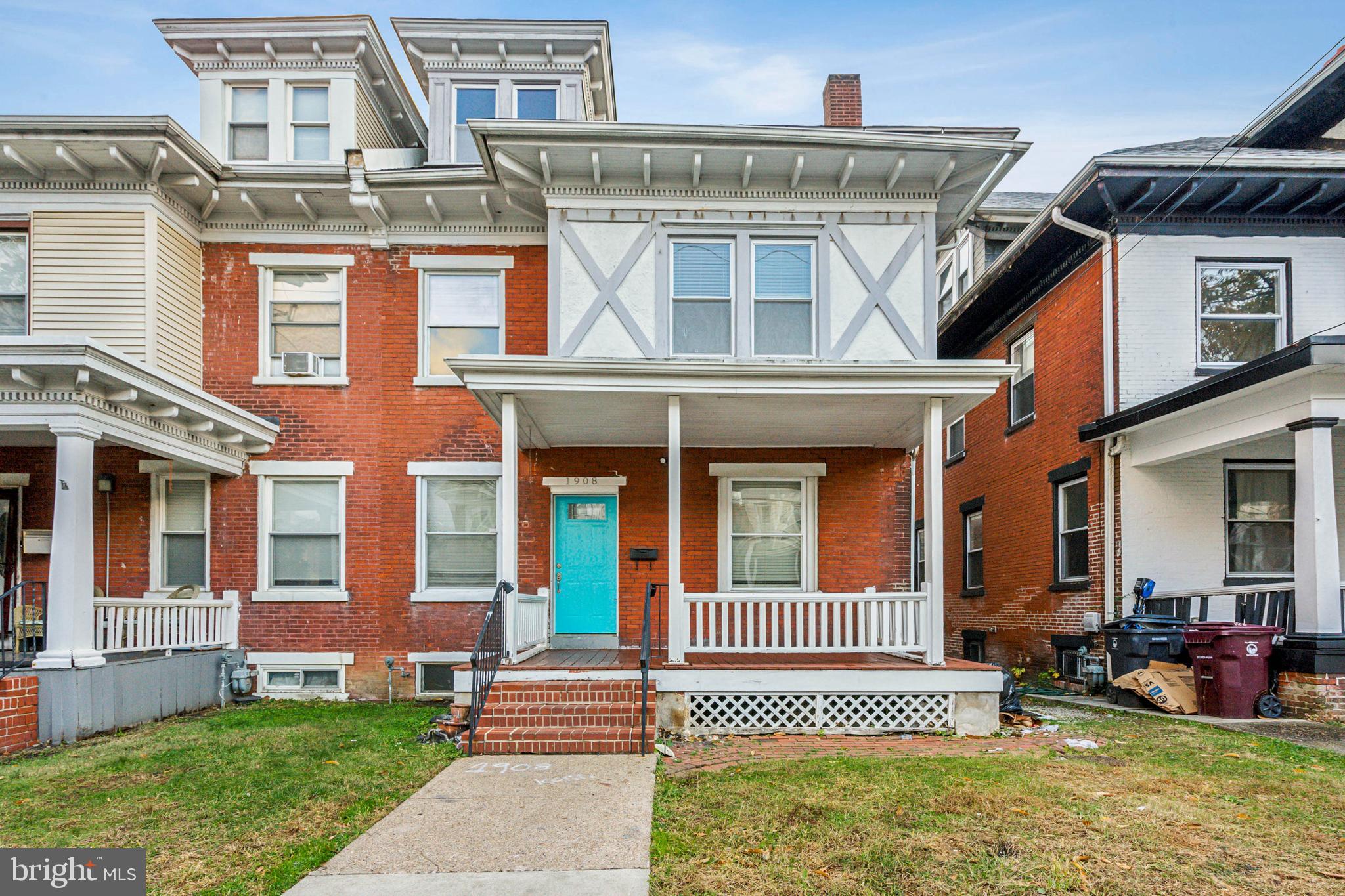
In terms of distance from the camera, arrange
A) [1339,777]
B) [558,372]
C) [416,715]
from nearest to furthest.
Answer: [1339,777], [558,372], [416,715]

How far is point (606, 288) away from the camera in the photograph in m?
10.5

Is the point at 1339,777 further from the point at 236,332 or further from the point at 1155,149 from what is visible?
the point at 236,332

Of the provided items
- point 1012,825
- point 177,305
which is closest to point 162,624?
point 177,305

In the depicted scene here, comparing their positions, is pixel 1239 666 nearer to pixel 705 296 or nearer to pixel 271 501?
pixel 705 296

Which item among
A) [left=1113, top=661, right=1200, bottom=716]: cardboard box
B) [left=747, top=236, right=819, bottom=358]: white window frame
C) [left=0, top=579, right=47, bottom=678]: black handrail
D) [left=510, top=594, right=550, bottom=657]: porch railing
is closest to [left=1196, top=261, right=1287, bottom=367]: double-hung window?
[left=1113, top=661, right=1200, bottom=716]: cardboard box

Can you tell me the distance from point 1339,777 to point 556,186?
367 inches

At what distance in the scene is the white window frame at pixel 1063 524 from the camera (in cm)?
1266

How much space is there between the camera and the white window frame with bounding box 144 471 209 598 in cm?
1169

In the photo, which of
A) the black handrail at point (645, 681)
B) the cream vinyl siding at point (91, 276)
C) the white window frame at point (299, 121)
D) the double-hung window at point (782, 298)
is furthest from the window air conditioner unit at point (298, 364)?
the black handrail at point (645, 681)

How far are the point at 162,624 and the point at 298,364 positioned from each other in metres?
3.62

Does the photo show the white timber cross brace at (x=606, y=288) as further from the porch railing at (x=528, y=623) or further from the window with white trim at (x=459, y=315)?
the porch railing at (x=528, y=623)

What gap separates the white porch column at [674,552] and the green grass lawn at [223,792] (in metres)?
2.42

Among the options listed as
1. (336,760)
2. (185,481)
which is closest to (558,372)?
(336,760)

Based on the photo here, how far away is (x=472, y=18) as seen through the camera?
41.6ft
